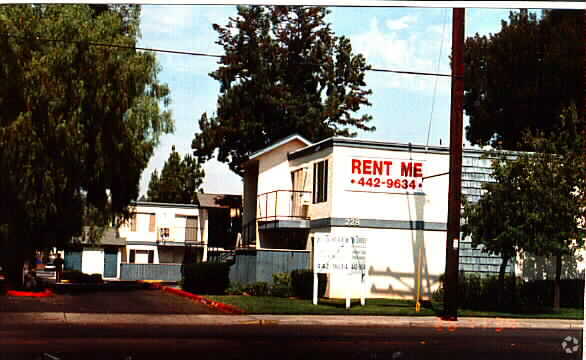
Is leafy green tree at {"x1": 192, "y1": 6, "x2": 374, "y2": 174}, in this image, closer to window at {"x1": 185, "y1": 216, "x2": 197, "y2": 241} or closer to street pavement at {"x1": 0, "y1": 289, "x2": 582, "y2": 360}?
window at {"x1": 185, "y1": 216, "x2": 197, "y2": 241}

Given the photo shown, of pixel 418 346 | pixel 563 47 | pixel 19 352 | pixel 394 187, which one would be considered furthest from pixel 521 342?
pixel 19 352

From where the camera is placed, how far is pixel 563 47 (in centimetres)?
1388

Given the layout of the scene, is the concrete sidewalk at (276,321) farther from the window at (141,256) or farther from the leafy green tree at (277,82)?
the leafy green tree at (277,82)

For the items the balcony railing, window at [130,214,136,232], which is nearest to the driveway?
window at [130,214,136,232]

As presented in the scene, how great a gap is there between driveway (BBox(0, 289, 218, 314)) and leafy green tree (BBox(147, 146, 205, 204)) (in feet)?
5.22

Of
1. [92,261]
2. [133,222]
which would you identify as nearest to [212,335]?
[92,261]

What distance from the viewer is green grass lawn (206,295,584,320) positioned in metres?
13.1

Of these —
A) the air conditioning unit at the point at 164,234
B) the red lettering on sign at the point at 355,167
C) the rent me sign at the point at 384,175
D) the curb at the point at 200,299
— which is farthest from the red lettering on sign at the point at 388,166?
the air conditioning unit at the point at 164,234

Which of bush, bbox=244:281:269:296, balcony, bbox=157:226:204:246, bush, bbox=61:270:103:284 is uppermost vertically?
balcony, bbox=157:226:204:246

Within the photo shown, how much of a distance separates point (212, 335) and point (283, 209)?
4.52m

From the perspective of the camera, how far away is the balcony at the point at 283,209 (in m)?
14.8

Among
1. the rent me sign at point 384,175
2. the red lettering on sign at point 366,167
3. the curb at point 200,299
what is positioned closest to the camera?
the curb at point 200,299

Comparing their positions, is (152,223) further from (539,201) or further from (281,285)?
(539,201)

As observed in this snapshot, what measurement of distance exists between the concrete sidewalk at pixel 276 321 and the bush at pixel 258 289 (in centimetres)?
96
